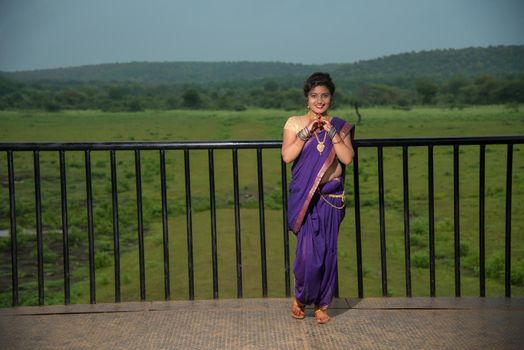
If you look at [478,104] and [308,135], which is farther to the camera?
[478,104]

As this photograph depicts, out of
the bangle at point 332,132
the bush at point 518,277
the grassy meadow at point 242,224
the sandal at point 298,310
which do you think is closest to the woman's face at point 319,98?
the bangle at point 332,132

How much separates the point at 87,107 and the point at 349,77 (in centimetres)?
2868

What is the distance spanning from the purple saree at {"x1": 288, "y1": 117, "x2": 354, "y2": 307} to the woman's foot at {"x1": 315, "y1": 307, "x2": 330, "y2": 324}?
0.03 metres

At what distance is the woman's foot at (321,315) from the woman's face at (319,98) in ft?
2.73

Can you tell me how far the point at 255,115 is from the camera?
81.9 metres

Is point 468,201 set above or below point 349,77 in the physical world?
below

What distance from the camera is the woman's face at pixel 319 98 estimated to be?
315 cm

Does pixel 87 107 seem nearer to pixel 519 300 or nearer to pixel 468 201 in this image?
pixel 468 201

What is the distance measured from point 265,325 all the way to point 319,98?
3.16 feet

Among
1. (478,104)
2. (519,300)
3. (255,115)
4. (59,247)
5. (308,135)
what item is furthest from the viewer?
(255,115)

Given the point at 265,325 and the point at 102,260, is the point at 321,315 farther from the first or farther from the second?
the point at 102,260

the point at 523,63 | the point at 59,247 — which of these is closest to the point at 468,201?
the point at 59,247

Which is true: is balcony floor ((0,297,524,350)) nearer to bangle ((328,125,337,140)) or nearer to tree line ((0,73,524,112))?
bangle ((328,125,337,140))

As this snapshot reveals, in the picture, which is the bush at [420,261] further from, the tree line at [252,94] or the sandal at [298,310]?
the tree line at [252,94]
